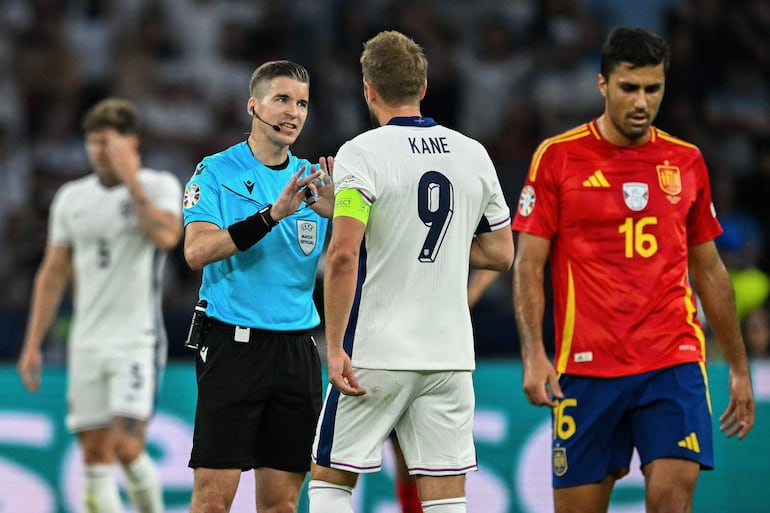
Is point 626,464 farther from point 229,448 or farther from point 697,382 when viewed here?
point 229,448

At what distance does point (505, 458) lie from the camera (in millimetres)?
8133

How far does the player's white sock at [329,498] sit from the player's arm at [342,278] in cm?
41

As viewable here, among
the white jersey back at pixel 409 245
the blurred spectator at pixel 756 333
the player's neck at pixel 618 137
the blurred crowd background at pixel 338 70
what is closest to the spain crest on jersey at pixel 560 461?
the white jersey back at pixel 409 245

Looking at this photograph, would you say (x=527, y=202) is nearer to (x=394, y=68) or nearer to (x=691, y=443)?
(x=394, y=68)

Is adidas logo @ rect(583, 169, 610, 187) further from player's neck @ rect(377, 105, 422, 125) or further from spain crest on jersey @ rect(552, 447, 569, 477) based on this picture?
spain crest on jersey @ rect(552, 447, 569, 477)

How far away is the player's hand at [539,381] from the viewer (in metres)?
5.22

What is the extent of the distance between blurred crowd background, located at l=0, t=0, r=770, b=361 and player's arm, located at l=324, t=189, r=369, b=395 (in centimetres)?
728

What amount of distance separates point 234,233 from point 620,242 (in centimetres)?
161

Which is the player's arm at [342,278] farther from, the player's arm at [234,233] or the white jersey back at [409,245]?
the player's arm at [234,233]

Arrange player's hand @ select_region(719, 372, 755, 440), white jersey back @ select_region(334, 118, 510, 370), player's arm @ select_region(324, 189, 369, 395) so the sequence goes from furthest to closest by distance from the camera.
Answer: player's hand @ select_region(719, 372, 755, 440) → white jersey back @ select_region(334, 118, 510, 370) → player's arm @ select_region(324, 189, 369, 395)

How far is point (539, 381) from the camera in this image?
17.1 feet

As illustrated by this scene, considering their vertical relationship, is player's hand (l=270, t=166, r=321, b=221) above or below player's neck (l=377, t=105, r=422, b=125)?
below

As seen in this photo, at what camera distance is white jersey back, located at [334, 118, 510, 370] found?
466cm

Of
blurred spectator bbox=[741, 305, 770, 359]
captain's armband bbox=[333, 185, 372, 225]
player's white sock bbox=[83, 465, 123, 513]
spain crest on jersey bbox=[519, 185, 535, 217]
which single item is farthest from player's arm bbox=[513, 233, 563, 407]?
blurred spectator bbox=[741, 305, 770, 359]
